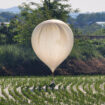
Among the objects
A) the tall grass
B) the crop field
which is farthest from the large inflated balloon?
the tall grass

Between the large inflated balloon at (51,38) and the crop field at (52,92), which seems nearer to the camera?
the crop field at (52,92)

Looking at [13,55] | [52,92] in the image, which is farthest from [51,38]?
[13,55]

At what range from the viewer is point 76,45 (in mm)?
53250

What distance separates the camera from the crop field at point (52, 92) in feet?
90.1

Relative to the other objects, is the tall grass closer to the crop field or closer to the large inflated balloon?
the crop field

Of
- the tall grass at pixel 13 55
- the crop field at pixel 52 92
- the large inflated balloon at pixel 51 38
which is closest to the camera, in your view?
the crop field at pixel 52 92

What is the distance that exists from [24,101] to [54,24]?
700cm

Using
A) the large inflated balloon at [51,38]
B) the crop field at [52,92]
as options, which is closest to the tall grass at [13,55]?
the crop field at [52,92]

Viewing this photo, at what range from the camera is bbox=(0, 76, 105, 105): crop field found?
27469 mm

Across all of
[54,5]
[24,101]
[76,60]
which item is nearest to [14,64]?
[76,60]

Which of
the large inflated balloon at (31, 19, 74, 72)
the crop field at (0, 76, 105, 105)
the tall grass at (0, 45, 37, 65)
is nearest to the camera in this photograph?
the crop field at (0, 76, 105, 105)

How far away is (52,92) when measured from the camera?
31125 millimetres

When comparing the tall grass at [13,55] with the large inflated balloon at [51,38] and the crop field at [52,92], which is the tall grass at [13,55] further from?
the large inflated balloon at [51,38]

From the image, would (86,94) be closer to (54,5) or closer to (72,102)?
(72,102)
